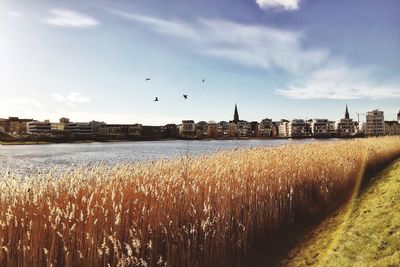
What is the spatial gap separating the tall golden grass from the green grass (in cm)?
110

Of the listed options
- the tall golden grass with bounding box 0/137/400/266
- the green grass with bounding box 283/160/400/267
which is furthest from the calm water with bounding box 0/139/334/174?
the green grass with bounding box 283/160/400/267

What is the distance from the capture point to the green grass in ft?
24.1

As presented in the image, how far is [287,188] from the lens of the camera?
12.1 meters

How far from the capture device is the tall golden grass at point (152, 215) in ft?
20.9

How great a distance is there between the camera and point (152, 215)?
7672mm

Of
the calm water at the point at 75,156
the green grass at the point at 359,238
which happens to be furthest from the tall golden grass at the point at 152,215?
the calm water at the point at 75,156

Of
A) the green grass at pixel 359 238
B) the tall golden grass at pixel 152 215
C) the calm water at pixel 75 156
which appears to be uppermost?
the tall golden grass at pixel 152 215

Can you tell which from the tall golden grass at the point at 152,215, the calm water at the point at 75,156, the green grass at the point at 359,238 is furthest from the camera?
the calm water at the point at 75,156

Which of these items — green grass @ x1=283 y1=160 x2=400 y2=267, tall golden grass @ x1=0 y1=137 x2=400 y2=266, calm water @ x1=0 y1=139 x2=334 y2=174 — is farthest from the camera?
calm water @ x1=0 y1=139 x2=334 y2=174

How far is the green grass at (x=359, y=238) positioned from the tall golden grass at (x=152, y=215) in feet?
3.60

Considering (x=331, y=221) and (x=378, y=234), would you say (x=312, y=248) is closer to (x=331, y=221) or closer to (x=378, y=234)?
(x=378, y=234)

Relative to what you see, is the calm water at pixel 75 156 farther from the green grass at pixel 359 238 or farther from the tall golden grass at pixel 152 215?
the green grass at pixel 359 238

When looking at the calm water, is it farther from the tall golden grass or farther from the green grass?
the green grass

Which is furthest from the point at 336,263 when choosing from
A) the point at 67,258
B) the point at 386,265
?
the point at 67,258
